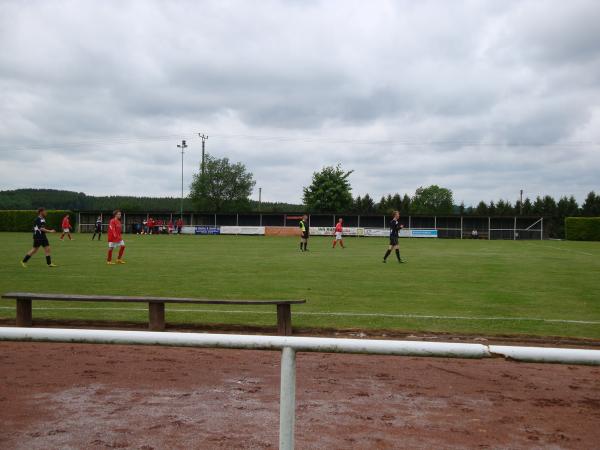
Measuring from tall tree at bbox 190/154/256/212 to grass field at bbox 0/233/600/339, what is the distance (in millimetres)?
79778

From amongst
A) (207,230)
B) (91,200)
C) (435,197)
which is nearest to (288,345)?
(207,230)

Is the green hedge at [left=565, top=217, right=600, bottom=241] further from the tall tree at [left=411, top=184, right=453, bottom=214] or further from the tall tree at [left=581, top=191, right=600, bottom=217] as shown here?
the tall tree at [left=411, top=184, right=453, bottom=214]

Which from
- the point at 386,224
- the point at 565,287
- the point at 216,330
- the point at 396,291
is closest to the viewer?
the point at 216,330

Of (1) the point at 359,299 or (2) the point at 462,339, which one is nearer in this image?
(2) the point at 462,339

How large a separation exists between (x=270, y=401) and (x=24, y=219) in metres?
66.3

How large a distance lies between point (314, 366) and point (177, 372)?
1720 mm

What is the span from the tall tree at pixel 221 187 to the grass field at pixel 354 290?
7978cm

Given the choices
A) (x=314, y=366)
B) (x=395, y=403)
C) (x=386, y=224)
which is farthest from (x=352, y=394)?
(x=386, y=224)

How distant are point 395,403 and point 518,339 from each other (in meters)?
3.94

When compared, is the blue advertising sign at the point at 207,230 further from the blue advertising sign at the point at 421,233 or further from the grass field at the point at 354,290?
the grass field at the point at 354,290

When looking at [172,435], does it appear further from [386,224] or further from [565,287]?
→ [386,224]

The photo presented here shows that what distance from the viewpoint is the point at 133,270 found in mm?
18297

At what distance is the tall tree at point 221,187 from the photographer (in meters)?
102

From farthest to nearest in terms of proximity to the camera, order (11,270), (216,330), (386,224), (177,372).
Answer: (386,224), (11,270), (216,330), (177,372)
